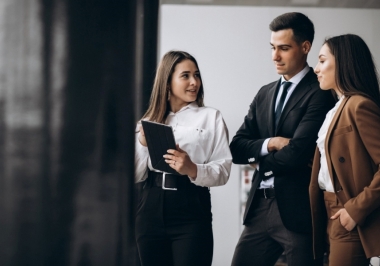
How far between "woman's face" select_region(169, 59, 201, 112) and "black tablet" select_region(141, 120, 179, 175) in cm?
28

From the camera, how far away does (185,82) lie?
8.07ft

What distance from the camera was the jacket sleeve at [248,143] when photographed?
246cm

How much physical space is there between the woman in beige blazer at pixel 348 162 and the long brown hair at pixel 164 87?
58 centimetres

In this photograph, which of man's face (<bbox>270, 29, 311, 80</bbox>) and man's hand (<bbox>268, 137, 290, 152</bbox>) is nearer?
man's hand (<bbox>268, 137, 290, 152</bbox>)

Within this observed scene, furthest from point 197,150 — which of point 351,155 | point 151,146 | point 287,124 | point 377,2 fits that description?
point 377,2

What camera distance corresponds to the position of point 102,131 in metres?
0.86

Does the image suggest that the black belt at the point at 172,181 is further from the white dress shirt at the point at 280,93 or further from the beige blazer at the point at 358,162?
the beige blazer at the point at 358,162

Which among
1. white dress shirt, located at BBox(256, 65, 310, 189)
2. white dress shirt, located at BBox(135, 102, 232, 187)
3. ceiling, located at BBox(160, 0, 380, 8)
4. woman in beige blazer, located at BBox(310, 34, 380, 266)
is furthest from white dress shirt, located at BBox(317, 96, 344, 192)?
ceiling, located at BBox(160, 0, 380, 8)

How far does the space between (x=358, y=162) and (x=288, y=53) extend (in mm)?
644

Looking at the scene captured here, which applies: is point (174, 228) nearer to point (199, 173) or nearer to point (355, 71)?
point (199, 173)

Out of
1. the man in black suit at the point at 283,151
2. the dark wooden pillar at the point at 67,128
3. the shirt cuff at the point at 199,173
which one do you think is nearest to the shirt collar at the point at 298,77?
the man in black suit at the point at 283,151

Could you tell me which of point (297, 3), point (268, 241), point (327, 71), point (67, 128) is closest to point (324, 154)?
point (327, 71)

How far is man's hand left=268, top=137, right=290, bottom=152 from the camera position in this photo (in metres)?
2.38

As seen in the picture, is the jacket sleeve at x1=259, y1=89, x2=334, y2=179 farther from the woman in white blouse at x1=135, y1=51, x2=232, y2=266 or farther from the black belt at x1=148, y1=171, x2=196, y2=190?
the black belt at x1=148, y1=171, x2=196, y2=190
